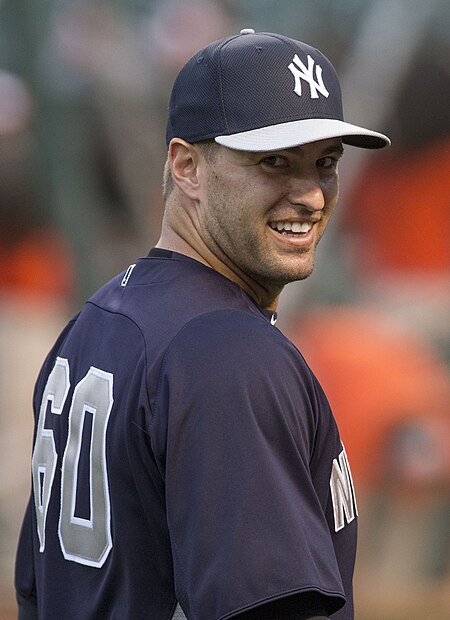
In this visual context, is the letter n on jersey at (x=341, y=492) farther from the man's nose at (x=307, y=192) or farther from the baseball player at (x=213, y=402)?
the man's nose at (x=307, y=192)

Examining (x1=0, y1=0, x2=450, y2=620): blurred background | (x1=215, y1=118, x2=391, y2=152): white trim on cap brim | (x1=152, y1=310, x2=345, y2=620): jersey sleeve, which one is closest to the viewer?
(x1=152, y1=310, x2=345, y2=620): jersey sleeve

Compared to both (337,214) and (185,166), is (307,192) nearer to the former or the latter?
(185,166)

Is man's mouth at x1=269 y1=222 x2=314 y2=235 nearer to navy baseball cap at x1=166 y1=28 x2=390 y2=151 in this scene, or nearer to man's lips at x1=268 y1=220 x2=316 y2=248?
man's lips at x1=268 y1=220 x2=316 y2=248

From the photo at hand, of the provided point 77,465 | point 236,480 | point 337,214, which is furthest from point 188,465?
point 337,214

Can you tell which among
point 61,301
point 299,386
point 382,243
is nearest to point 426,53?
point 382,243

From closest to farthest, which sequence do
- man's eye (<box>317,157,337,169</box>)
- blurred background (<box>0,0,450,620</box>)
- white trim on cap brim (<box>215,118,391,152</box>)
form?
white trim on cap brim (<box>215,118,391,152</box>) < man's eye (<box>317,157,337,169</box>) < blurred background (<box>0,0,450,620</box>)

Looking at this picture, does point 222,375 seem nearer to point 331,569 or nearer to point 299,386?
point 299,386

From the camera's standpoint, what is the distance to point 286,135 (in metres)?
1.42

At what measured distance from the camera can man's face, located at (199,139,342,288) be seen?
147 cm

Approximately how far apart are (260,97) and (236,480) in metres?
0.51

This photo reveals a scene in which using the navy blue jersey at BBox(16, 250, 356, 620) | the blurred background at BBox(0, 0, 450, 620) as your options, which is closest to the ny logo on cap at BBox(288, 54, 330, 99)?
the navy blue jersey at BBox(16, 250, 356, 620)

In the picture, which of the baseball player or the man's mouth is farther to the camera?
the man's mouth

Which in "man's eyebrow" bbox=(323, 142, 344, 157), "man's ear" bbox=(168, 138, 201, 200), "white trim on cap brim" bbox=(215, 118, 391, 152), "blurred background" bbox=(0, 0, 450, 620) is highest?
"white trim on cap brim" bbox=(215, 118, 391, 152)

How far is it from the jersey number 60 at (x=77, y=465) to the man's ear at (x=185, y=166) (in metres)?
0.28
